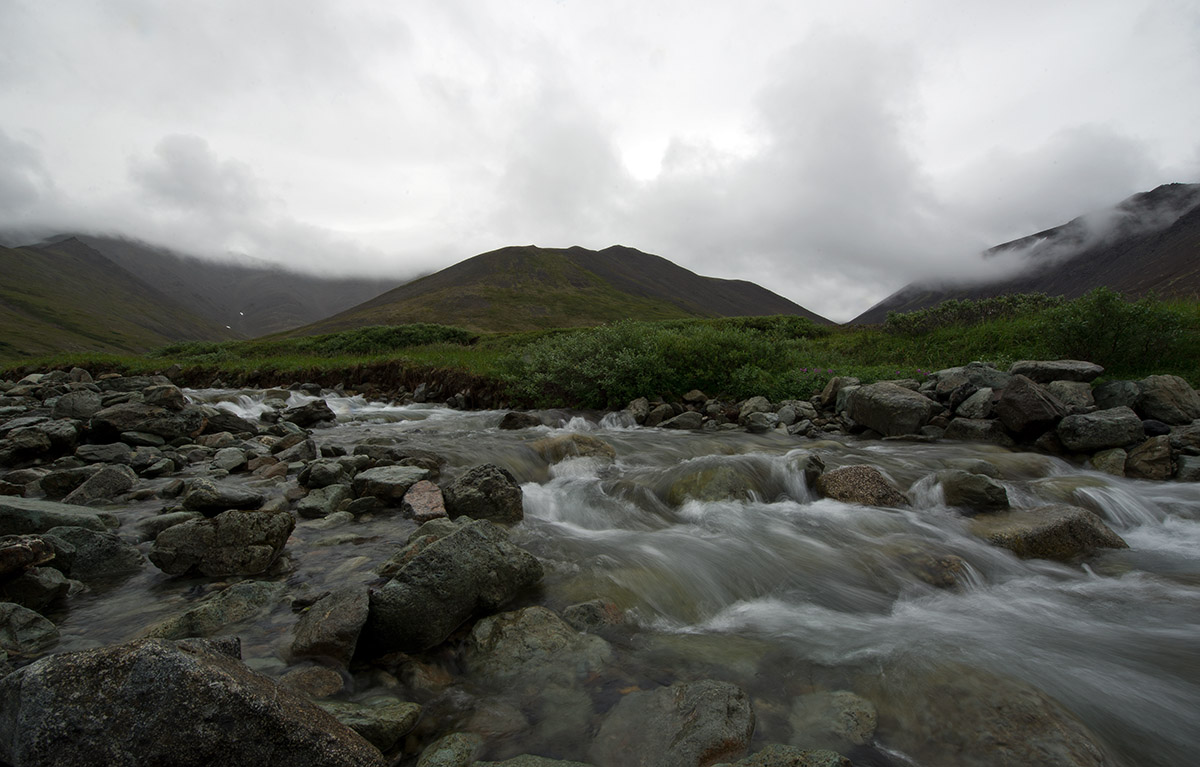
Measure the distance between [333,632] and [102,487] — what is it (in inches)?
233

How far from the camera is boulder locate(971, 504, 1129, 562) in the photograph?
19.3ft

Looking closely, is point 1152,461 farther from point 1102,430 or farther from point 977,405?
point 977,405

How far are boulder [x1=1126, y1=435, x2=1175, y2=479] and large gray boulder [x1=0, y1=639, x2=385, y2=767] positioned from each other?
1166 cm

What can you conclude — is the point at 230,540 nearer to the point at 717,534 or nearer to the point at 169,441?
the point at 717,534

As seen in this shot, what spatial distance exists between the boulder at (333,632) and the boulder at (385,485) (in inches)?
130

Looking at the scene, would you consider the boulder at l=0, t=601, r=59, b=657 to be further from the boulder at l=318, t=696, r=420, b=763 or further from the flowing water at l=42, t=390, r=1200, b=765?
the boulder at l=318, t=696, r=420, b=763

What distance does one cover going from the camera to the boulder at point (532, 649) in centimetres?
368

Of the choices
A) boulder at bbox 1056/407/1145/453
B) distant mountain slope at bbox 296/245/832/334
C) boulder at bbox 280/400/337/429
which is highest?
distant mountain slope at bbox 296/245/832/334

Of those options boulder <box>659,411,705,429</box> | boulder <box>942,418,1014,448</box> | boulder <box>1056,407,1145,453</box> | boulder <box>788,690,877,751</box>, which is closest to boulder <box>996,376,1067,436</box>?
boulder <box>942,418,1014,448</box>

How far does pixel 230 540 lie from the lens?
4953 mm

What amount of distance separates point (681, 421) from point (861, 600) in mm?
8235

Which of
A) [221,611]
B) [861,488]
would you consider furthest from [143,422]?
[861,488]

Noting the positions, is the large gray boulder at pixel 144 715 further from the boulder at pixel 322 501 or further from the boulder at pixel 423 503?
the boulder at pixel 322 501

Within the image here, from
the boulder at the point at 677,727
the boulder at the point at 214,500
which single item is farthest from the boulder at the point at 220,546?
the boulder at the point at 677,727
